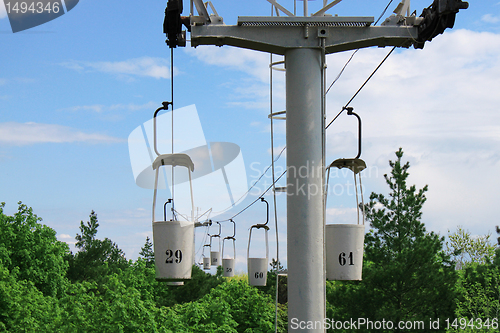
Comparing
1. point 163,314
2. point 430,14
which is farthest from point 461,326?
point 430,14

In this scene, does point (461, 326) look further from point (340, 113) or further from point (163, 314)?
point (340, 113)

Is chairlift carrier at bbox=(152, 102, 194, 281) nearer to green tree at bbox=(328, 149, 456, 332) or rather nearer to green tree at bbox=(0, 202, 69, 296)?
green tree at bbox=(328, 149, 456, 332)

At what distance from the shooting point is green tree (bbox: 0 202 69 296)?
23.2 m

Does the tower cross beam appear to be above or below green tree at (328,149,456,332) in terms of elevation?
above

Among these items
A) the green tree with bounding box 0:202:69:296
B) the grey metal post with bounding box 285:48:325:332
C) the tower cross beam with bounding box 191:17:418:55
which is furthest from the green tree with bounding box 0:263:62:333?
the tower cross beam with bounding box 191:17:418:55

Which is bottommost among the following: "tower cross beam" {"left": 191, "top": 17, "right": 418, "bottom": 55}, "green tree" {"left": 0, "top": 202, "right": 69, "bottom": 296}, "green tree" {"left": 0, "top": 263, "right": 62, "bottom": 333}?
"green tree" {"left": 0, "top": 263, "right": 62, "bottom": 333}

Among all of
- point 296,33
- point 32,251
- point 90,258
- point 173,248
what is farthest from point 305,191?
point 90,258

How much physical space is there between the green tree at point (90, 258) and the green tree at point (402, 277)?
54.7 ft

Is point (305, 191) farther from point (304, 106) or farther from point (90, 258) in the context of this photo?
point (90, 258)

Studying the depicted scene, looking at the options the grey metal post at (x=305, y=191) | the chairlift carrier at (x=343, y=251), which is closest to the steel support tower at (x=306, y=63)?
the grey metal post at (x=305, y=191)

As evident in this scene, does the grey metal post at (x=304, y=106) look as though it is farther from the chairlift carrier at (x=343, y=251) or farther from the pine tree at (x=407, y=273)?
the pine tree at (x=407, y=273)

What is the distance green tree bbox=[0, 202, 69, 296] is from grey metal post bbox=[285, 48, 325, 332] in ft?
69.5

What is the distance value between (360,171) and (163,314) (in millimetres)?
11919

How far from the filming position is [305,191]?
179 inches
